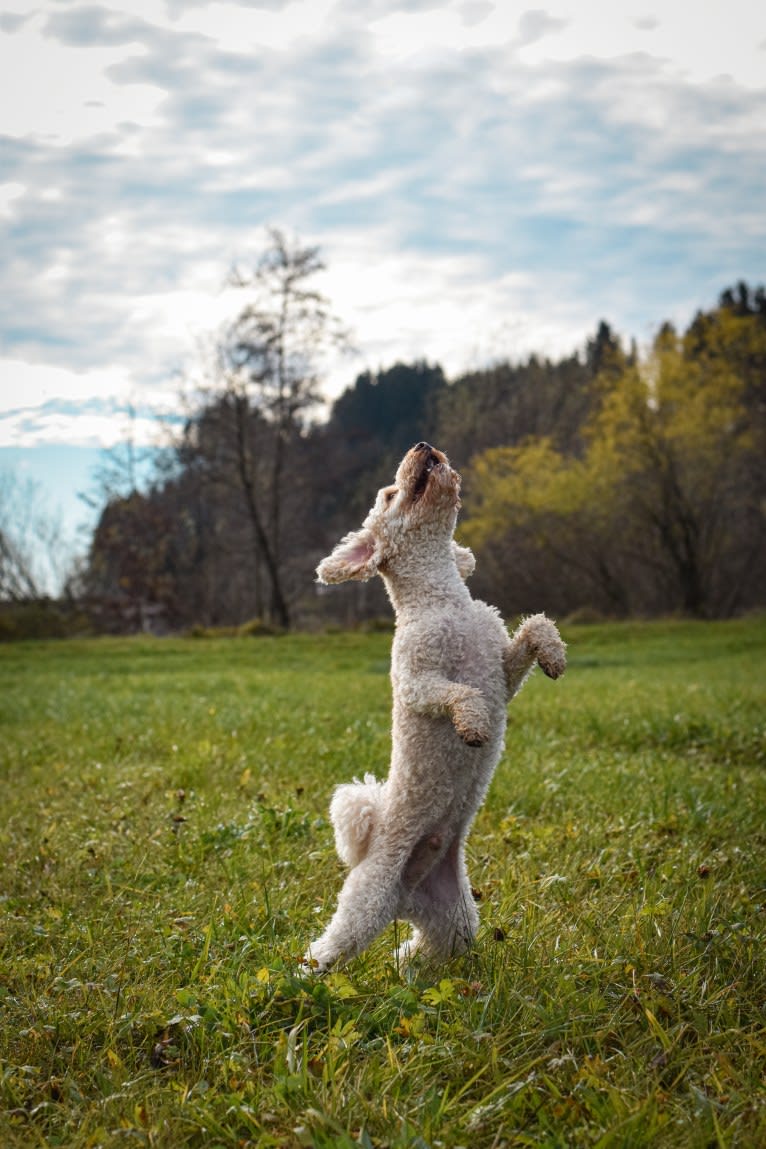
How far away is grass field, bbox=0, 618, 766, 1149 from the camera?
2.62 m

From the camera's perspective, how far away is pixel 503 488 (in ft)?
115

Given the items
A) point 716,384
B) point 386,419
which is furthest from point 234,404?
point 386,419

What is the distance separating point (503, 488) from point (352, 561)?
105 feet

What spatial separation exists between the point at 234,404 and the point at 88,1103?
3049cm

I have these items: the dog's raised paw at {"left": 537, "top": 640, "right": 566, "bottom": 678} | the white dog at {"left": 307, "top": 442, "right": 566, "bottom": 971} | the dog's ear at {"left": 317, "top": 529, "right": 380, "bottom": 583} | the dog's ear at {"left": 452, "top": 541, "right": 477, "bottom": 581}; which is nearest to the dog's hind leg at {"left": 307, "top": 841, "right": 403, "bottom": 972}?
the white dog at {"left": 307, "top": 442, "right": 566, "bottom": 971}

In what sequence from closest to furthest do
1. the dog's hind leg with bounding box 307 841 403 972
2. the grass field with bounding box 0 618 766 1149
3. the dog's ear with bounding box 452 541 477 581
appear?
the grass field with bounding box 0 618 766 1149 → the dog's hind leg with bounding box 307 841 403 972 → the dog's ear with bounding box 452 541 477 581

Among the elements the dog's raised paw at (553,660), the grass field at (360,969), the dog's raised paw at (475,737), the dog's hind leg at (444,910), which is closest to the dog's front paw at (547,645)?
the dog's raised paw at (553,660)

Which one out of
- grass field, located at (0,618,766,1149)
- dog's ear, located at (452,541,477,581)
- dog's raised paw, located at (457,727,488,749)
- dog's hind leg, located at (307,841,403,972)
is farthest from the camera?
dog's ear, located at (452,541,477,581)

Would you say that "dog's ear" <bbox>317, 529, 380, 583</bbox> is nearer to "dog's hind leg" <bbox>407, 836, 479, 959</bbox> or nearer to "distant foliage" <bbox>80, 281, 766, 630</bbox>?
"dog's hind leg" <bbox>407, 836, 479, 959</bbox>

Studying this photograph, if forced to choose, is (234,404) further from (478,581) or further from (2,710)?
(2,710)

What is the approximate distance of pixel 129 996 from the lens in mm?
3352

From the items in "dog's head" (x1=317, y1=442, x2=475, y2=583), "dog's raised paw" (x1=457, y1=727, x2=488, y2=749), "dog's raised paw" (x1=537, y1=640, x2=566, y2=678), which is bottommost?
"dog's raised paw" (x1=457, y1=727, x2=488, y2=749)

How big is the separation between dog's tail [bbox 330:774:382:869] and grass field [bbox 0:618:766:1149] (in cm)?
42

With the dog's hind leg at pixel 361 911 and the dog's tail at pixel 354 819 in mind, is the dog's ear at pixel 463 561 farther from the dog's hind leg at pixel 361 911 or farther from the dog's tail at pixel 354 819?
the dog's hind leg at pixel 361 911
